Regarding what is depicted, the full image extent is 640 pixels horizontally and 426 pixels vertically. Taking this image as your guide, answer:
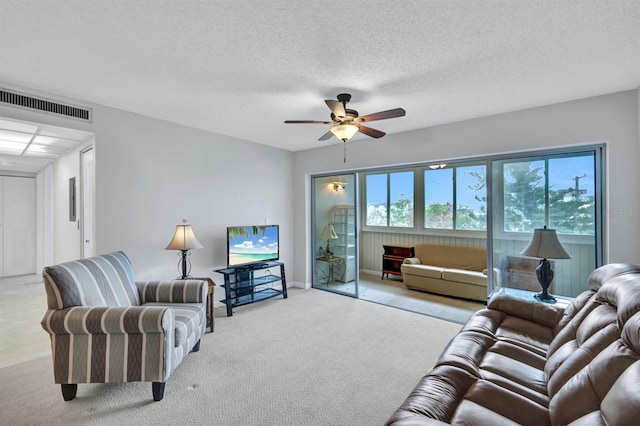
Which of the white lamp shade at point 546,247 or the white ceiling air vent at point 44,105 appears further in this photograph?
the white lamp shade at point 546,247

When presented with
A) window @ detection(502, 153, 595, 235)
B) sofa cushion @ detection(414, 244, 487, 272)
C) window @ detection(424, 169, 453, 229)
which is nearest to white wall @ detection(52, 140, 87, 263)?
window @ detection(502, 153, 595, 235)

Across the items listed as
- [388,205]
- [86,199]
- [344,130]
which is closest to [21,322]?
[86,199]

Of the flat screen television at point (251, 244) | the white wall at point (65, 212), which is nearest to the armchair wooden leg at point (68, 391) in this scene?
the flat screen television at point (251, 244)

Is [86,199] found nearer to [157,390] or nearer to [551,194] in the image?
[157,390]

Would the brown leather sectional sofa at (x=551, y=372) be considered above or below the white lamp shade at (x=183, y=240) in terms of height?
below

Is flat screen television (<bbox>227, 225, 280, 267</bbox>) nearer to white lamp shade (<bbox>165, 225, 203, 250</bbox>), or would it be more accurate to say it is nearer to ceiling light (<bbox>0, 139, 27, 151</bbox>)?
white lamp shade (<bbox>165, 225, 203, 250</bbox>)

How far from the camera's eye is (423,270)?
5.17 meters

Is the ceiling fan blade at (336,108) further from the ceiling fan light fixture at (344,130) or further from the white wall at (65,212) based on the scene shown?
the white wall at (65,212)

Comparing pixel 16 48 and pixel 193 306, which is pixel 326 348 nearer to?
pixel 193 306

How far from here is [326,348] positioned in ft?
9.76

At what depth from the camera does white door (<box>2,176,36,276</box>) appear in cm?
598

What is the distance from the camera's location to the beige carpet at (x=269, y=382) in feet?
6.55

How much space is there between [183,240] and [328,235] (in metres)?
2.66

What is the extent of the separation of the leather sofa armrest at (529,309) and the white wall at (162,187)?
A: 3.50 m
